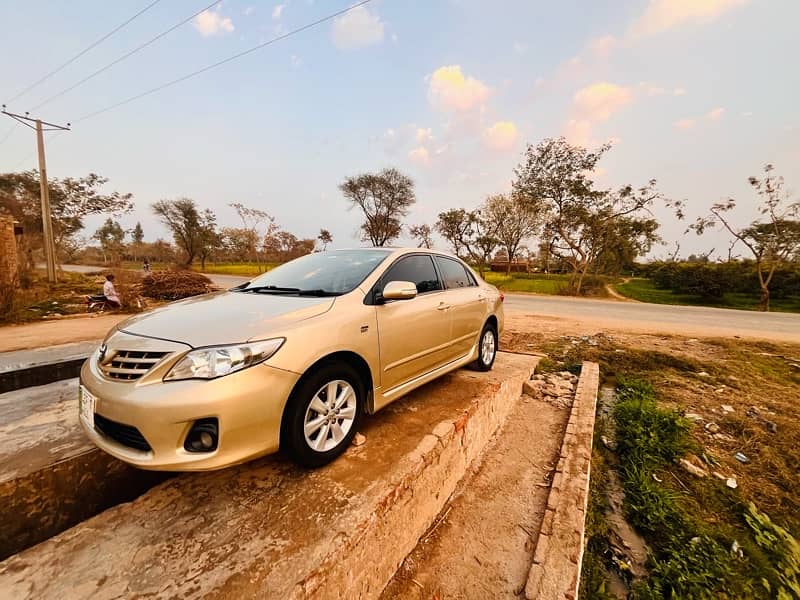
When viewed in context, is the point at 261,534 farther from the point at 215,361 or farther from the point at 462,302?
the point at 462,302

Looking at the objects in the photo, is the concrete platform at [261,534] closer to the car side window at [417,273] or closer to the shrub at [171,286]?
the car side window at [417,273]

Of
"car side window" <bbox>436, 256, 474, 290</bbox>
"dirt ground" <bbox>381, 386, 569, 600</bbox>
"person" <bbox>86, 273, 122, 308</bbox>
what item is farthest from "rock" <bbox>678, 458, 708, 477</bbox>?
"person" <bbox>86, 273, 122, 308</bbox>

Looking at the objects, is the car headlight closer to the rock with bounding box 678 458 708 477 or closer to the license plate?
the license plate

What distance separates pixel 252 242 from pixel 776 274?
42.5 meters

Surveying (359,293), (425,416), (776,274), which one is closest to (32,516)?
(359,293)

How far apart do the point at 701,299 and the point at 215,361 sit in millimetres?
26536

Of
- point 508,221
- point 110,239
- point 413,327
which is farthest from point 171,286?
point 110,239

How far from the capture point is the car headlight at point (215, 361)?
1.68 metres

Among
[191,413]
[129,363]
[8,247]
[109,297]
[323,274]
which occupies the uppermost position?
[8,247]

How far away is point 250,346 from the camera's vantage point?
1763 mm

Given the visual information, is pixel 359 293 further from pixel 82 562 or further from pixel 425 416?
pixel 82 562

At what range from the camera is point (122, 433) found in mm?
1744

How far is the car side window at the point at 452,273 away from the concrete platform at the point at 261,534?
5.07ft

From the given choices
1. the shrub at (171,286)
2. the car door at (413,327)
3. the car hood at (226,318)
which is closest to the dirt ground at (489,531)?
the car door at (413,327)
